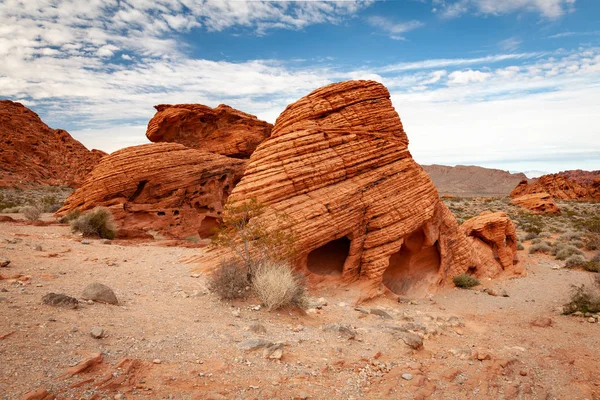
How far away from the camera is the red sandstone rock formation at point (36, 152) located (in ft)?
178

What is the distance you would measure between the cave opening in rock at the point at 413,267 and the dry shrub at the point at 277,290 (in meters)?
5.89

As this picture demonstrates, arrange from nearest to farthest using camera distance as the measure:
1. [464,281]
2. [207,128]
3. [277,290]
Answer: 1. [277,290]
2. [464,281]
3. [207,128]

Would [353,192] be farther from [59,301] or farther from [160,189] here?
[160,189]

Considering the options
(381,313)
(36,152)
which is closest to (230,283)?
(381,313)

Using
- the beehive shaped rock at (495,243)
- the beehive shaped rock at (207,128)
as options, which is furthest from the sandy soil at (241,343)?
the beehive shaped rock at (207,128)

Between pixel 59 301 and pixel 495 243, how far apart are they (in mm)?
16663

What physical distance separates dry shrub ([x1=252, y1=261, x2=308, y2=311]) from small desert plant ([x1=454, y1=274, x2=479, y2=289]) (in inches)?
315

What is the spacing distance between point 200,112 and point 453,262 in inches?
691

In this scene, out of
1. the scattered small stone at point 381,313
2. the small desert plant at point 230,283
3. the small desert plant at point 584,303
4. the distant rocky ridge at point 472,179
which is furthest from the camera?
the distant rocky ridge at point 472,179

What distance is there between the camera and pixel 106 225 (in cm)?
1611

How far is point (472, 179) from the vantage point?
13388cm

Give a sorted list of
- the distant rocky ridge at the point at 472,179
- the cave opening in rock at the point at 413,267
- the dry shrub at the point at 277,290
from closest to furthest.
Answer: the dry shrub at the point at 277,290 → the cave opening in rock at the point at 413,267 → the distant rocky ridge at the point at 472,179

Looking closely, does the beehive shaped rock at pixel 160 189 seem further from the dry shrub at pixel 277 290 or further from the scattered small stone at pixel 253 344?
the scattered small stone at pixel 253 344

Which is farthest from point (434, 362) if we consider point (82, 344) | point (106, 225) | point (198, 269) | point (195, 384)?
point (106, 225)
